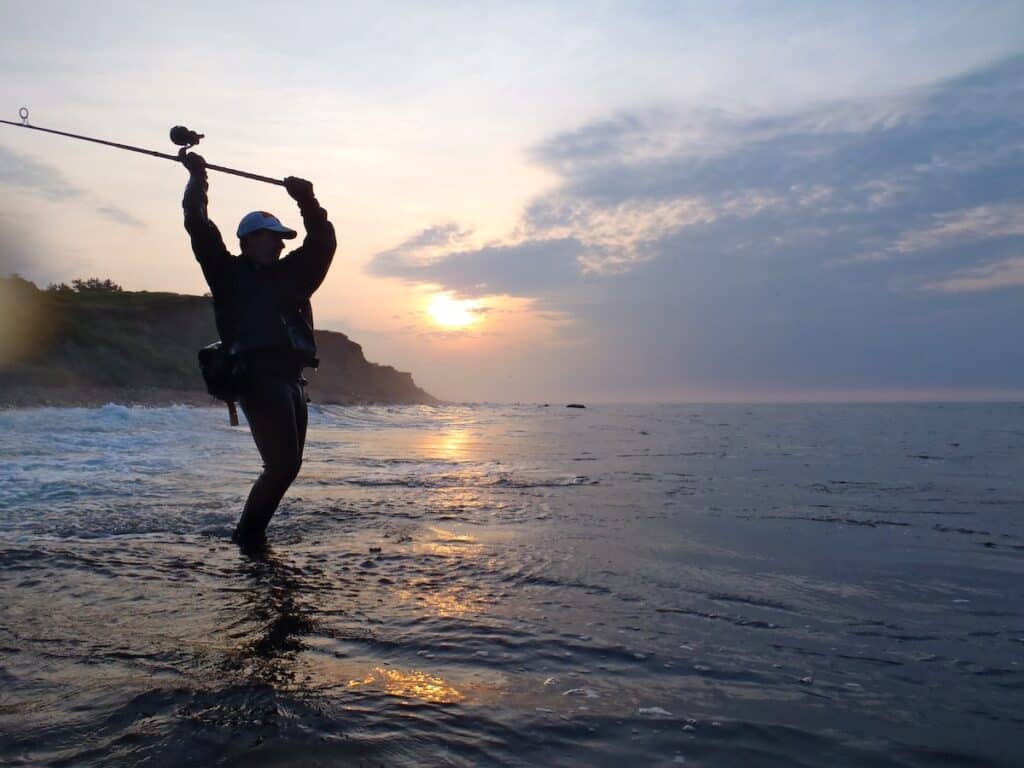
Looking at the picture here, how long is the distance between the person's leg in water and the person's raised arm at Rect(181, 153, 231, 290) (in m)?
0.89

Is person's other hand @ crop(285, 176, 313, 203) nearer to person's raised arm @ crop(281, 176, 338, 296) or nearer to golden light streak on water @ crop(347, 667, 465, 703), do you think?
person's raised arm @ crop(281, 176, 338, 296)

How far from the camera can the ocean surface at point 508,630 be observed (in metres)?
2.37

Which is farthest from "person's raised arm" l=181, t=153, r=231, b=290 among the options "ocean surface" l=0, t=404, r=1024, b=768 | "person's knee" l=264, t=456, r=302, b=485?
"ocean surface" l=0, t=404, r=1024, b=768

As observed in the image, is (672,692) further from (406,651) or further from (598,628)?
(406,651)

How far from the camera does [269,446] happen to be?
17.9 feet

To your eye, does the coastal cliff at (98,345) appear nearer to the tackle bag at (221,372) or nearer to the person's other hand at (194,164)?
the person's other hand at (194,164)

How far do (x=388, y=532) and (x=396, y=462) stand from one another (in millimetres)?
6450

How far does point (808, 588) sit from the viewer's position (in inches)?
175

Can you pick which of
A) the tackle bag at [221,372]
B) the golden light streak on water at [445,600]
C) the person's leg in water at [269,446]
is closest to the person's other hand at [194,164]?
the tackle bag at [221,372]

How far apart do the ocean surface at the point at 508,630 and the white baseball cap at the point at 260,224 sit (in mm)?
2386

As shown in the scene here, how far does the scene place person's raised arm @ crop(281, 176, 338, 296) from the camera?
18.9 feet

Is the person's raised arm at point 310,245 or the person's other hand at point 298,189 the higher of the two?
the person's other hand at point 298,189

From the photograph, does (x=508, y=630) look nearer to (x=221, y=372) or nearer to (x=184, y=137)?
(x=221, y=372)

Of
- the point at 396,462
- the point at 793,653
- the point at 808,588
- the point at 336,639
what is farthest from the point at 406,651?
the point at 396,462
